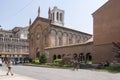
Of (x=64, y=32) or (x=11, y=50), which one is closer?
(x=64, y=32)

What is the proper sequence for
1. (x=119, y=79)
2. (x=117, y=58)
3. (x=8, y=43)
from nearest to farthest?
(x=119, y=79) → (x=117, y=58) → (x=8, y=43)

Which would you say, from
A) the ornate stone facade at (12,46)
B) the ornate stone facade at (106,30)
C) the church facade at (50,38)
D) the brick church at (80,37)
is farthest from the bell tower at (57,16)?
the ornate stone facade at (106,30)

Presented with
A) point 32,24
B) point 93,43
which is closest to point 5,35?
point 32,24

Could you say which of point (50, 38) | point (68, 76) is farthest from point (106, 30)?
point (50, 38)

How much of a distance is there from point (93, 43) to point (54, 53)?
17179 mm

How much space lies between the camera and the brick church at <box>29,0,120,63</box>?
122ft

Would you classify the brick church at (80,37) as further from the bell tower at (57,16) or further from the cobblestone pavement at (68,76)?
the cobblestone pavement at (68,76)

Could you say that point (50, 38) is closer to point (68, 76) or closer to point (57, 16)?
point (57, 16)

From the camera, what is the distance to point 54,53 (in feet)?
187

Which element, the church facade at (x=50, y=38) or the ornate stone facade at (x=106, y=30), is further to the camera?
the church facade at (x=50, y=38)

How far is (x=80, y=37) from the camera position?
231 ft

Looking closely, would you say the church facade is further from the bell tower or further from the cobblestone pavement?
the cobblestone pavement

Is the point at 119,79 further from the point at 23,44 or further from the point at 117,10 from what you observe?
the point at 23,44

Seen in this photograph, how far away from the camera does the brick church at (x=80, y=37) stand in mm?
37219
